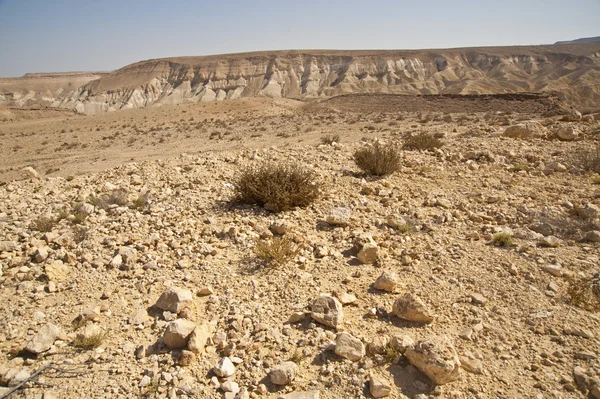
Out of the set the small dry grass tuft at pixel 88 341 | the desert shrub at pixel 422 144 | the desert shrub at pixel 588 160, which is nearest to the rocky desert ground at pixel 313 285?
the small dry grass tuft at pixel 88 341

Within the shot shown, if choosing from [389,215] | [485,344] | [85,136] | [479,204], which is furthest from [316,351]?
[85,136]

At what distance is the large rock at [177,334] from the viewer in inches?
111

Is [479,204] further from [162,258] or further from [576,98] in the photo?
[576,98]

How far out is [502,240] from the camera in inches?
158

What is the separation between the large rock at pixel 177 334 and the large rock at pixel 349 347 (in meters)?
1.10

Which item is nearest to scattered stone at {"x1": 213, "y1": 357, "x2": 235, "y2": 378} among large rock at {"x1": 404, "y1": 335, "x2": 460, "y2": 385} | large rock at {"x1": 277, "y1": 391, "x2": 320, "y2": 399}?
large rock at {"x1": 277, "y1": 391, "x2": 320, "y2": 399}

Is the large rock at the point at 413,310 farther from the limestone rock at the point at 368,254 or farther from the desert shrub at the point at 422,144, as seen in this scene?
the desert shrub at the point at 422,144

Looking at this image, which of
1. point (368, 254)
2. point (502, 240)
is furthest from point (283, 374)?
point (502, 240)

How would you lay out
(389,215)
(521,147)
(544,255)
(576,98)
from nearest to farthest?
(544,255) → (389,215) → (521,147) → (576,98)

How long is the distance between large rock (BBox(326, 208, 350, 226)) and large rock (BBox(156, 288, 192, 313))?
1887mm

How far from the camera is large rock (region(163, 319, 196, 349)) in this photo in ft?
9.23

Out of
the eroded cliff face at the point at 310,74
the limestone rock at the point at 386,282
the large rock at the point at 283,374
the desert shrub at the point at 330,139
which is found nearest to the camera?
the large rock at the point at 283,374

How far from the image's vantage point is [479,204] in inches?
201

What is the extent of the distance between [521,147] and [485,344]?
6.20 metres
